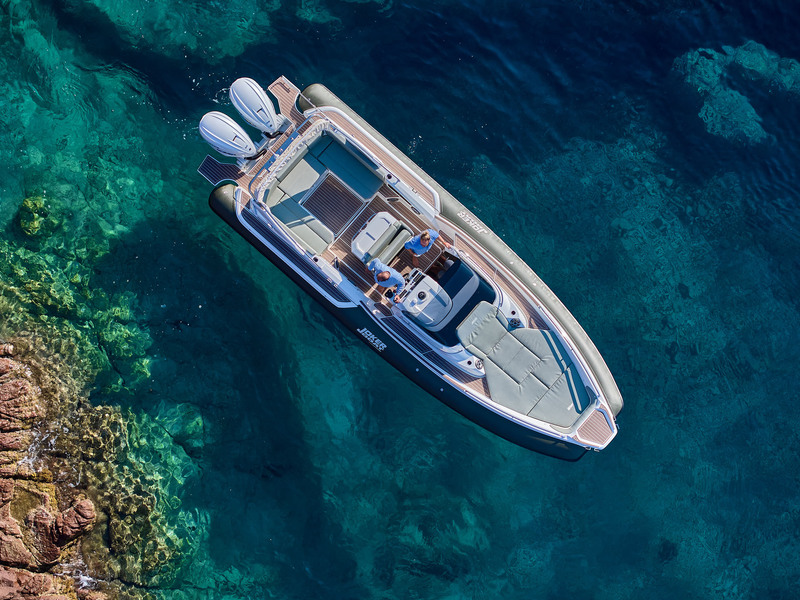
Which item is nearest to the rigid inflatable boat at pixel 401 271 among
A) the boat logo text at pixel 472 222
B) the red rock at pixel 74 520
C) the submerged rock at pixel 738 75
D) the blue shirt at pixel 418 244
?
the blue shirt at pixel 418 244

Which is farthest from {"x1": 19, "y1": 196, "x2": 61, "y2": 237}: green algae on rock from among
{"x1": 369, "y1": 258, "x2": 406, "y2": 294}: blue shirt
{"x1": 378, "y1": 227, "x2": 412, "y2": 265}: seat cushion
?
{"x1": 378, "y1": 227, "x2": 412, "y2": 265}: seat cushion

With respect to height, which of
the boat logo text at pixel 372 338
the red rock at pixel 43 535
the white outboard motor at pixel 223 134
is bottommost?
the red rock at pixel 43 535

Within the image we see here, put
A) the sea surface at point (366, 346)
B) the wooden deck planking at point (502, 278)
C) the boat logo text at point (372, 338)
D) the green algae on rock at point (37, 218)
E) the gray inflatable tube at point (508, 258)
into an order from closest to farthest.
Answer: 1. the wooden deck planking at point (502, 278)
2. the boat logo text at point (372, 338)
3. the gray inflatable tube at point (508, 258)
4. the green algae on rock at point (37, 218)
5. the sea surface at point (366, 346)

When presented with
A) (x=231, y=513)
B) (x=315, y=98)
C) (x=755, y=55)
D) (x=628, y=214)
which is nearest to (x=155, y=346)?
(x=231, y=513)

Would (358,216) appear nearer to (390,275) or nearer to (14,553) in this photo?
(390,275)

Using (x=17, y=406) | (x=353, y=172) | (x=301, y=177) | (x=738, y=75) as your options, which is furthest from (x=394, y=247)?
(x=738, y=75)

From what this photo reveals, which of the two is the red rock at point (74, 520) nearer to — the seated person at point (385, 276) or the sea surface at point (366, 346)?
the sea surface at point (366, 346)
